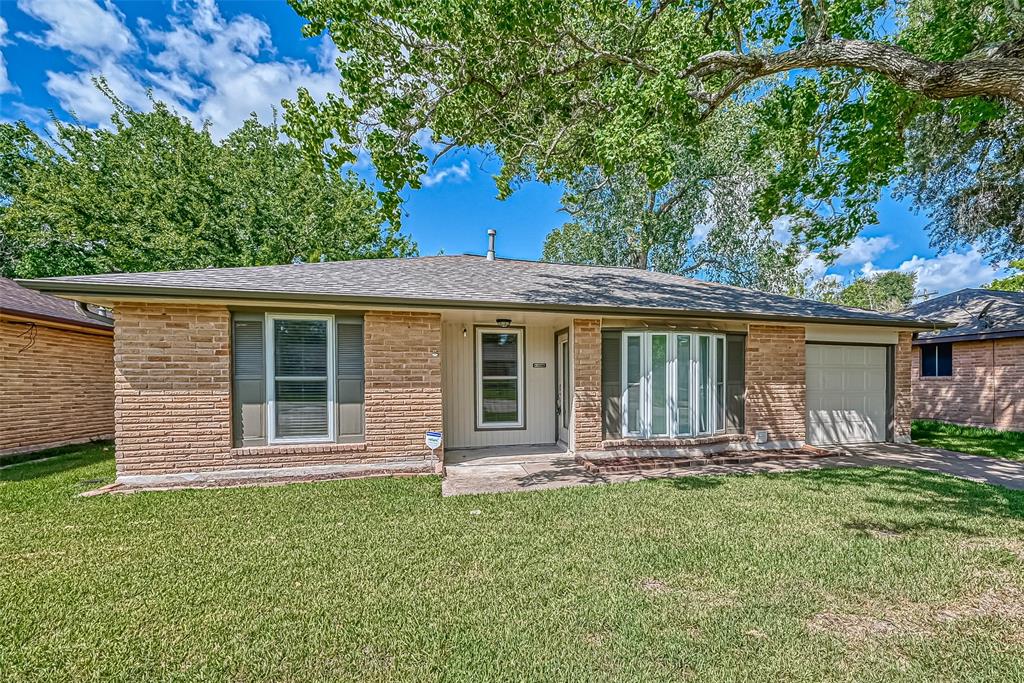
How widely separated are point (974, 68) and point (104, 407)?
15.4 metres

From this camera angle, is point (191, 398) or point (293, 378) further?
point (293, 378)

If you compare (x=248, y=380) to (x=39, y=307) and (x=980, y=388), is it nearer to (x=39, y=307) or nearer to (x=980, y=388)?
(x=39, y=307)

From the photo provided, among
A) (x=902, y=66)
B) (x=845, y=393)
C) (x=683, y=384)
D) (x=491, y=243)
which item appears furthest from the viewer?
(x=491, y=243)

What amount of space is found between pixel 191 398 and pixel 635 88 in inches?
300

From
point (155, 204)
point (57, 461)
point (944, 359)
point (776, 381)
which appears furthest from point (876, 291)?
point (57, 461)

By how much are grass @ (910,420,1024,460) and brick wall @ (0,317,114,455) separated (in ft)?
57.8

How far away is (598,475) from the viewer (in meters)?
6.67

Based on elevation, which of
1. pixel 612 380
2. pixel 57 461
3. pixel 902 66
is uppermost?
pixel 902 66

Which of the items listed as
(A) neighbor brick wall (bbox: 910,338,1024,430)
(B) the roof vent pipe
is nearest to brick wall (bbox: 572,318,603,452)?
(B) the roof vent pipe

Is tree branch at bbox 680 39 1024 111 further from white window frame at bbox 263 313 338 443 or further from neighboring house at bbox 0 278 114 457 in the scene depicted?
neighboring house at bbox 0 278 114 457

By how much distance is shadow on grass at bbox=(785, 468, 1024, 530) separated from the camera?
5094mm

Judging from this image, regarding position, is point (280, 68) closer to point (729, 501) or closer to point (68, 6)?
point (68, 6)

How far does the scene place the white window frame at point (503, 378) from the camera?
8.73 metres

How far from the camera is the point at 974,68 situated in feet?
15.3
